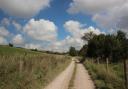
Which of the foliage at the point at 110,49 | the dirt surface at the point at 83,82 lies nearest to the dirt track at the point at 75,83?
the dirt surface at the point at 83,82

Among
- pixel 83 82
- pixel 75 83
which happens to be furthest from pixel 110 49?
pixel 75 83

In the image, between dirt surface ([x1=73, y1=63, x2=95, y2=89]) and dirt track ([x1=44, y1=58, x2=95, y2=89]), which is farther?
dirt surface ([x1=73, y1=63, x2=95, y2=89])

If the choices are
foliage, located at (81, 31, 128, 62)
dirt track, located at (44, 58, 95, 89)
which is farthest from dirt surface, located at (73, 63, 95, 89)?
foliage, located at (81, 31, 128, 62)

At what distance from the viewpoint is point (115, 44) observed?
5984cm

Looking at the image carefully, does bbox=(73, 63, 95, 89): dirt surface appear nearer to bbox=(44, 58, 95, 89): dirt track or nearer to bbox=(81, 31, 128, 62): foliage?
bbox=(44, 58, 95, 89): dirt track

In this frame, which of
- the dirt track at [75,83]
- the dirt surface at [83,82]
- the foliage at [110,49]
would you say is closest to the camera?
the dirt track at [75,83]

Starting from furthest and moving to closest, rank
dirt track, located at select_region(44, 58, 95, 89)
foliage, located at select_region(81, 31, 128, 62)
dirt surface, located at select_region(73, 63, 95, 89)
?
1. foliage, located at select_region(81, 31, 128, 62)
2. dirt surface, located at select_region(73, 63, 95, 89)
3. dirt track, located at select_region(44, 58, 95, 89)

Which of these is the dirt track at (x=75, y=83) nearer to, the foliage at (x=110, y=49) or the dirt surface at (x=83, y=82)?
the dirt surface at (x=83, y=82)

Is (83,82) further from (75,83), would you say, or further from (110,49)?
(110,49)

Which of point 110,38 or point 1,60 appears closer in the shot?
point 1,60

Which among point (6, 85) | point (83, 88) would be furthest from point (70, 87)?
point (6, 85)

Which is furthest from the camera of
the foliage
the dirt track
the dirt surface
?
the foliage

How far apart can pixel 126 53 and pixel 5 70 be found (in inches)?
1917

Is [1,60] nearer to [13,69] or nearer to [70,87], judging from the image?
[13,69]
